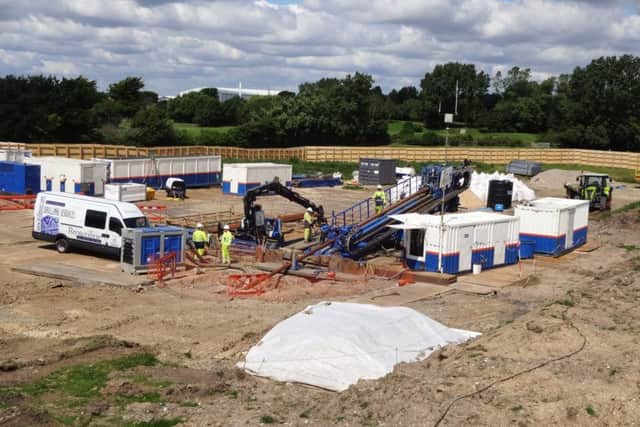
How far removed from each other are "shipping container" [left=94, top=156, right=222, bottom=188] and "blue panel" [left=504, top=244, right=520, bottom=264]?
82.7 ft

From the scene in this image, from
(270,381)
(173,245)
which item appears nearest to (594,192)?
(173,245)

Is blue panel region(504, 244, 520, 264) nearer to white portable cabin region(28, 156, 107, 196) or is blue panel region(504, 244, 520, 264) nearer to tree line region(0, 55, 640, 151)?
white portable cabin region(28, 156, 107, 196)

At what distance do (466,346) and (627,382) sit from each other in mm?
3687

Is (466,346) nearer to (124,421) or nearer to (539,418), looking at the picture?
(539,418)

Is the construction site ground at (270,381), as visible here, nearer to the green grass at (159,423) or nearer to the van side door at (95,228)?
the green grass at (159,423)

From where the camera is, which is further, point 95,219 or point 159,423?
point 95,219

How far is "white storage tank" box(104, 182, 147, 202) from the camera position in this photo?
4288cm

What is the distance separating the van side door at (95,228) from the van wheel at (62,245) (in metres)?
1.04

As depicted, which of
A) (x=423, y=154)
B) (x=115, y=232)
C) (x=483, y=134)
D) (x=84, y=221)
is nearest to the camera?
(x=115, y=232)

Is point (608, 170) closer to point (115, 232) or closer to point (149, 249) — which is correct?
point (115, 232)

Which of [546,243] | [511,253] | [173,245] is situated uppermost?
[173,245]

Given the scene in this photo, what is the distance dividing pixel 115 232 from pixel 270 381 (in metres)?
13.9

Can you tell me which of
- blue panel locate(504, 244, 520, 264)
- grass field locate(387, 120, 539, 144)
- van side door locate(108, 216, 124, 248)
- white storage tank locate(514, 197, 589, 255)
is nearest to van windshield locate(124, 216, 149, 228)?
van side door locate(108, 216, 124, 248)

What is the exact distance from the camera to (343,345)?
1523cm
